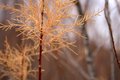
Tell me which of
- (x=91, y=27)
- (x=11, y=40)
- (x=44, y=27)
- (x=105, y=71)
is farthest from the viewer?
(x=105, y=71)

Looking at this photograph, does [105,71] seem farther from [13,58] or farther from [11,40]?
[13,58]

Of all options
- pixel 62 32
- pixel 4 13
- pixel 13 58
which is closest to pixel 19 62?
pixel 13 58

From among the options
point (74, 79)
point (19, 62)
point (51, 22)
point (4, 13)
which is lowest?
point (74, 79)

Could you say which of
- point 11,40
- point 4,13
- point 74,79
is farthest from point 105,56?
point 4,13

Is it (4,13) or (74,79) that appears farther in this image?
(74,79)

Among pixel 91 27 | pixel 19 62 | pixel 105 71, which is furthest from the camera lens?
pixel 105 71

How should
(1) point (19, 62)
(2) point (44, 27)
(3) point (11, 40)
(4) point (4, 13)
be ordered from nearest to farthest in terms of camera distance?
1. (2) point (44, 27)
2. (1) point (19, 62)
3. (4) point (4, 13)
4. (3) point (11, 40)

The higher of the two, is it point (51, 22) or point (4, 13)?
point (4, 13)

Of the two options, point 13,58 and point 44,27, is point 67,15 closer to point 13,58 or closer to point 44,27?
point 44,27

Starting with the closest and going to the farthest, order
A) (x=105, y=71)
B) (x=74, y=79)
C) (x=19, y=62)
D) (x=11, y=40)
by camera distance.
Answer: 1. (x=19, y=62)
2. (x=11, y=40)
3. (x=74, y=79)
4. (x=105, y=71)

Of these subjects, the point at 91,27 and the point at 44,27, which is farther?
the point at 91,27
